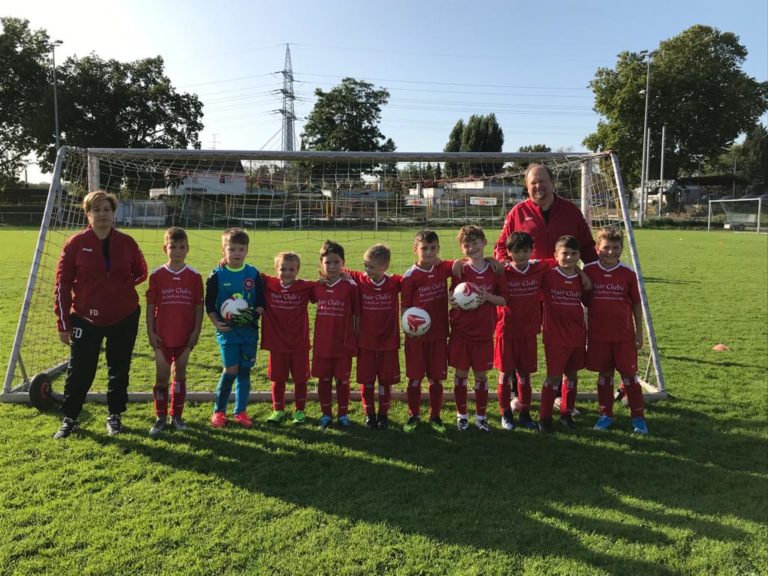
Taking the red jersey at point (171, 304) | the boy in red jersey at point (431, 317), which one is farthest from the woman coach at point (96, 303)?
the boy in red jersey at point (431, 317)

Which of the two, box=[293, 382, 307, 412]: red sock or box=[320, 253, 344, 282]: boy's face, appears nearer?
box=[320, 253, 344, 282]: boy's face

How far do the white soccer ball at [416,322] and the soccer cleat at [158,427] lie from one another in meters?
2.01

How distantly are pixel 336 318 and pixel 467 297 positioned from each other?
3.37 feet

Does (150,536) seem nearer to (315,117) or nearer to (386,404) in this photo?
(386,404)

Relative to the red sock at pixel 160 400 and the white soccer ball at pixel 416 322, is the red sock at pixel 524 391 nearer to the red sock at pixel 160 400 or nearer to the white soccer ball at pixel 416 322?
the white soccer ball at pixel 416 322

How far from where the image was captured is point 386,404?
14.1 ft

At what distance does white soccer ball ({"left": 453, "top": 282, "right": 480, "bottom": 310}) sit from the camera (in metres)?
3.92

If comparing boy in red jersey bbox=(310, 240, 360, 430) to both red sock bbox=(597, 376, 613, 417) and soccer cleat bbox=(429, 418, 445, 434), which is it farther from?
red sock bbox=(597, 376, 613, 417)

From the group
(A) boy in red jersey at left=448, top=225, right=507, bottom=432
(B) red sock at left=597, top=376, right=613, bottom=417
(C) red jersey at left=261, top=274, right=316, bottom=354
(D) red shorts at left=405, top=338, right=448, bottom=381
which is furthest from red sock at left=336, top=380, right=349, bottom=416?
(B) red sock at left=597, top=376, right=613, bottom=417

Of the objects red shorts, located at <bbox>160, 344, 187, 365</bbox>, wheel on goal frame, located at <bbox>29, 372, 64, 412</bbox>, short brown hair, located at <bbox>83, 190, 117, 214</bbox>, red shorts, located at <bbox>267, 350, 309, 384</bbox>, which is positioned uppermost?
short brown hair, located at <bbox>83, 190, 117, 214</bbox>

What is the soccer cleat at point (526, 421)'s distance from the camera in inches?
168

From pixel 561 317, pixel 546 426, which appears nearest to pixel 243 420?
pixel 546 426

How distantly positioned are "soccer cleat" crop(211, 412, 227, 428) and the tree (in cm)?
5076

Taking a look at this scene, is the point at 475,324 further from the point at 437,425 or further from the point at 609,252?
the point at 609,252
